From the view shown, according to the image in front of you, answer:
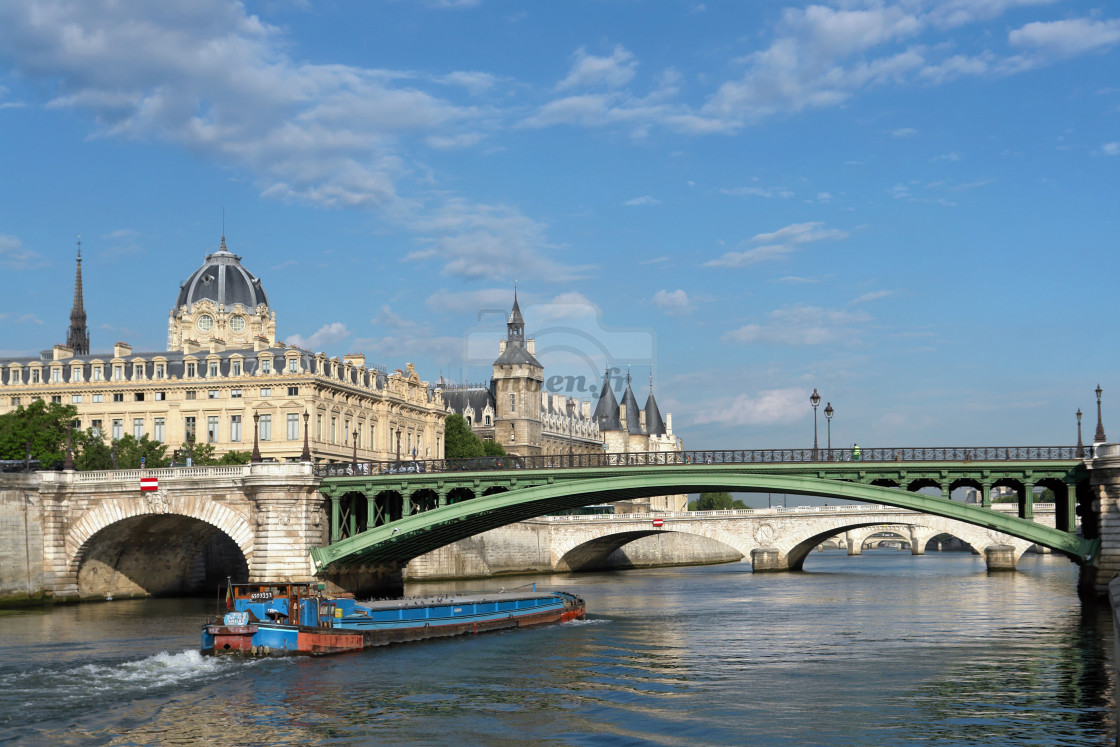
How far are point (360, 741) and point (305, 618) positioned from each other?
57.7 ft

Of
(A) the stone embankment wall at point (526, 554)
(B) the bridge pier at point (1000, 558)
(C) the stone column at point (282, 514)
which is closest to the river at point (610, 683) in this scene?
(C) the stone column at point (282, 514)

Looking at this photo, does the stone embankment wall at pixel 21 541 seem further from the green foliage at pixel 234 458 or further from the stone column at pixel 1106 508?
the stone column at pixel 1106 508

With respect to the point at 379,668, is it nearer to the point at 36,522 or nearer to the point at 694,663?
the point at 694,663

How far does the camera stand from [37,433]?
3467 inches

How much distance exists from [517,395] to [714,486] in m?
122

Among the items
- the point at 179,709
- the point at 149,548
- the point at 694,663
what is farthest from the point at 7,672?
the point at 149,548

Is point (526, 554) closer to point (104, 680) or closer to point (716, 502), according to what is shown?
point (104, 680)

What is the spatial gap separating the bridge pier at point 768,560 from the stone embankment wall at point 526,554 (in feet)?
51.2

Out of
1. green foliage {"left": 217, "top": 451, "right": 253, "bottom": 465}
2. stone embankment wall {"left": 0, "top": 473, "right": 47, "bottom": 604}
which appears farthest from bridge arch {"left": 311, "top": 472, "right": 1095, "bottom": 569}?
green foliage {"left": 217, "top": 451, "right": 253, "bottom": 465}

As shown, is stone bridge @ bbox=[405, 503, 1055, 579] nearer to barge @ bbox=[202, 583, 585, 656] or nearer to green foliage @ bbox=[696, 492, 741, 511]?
barge @ bbox=[202, 583, 585, 656]

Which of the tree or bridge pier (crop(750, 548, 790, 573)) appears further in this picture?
the tree

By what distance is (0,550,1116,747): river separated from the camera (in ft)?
108

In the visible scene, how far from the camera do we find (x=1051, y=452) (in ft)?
196

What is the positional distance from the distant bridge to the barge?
8.38 meters
